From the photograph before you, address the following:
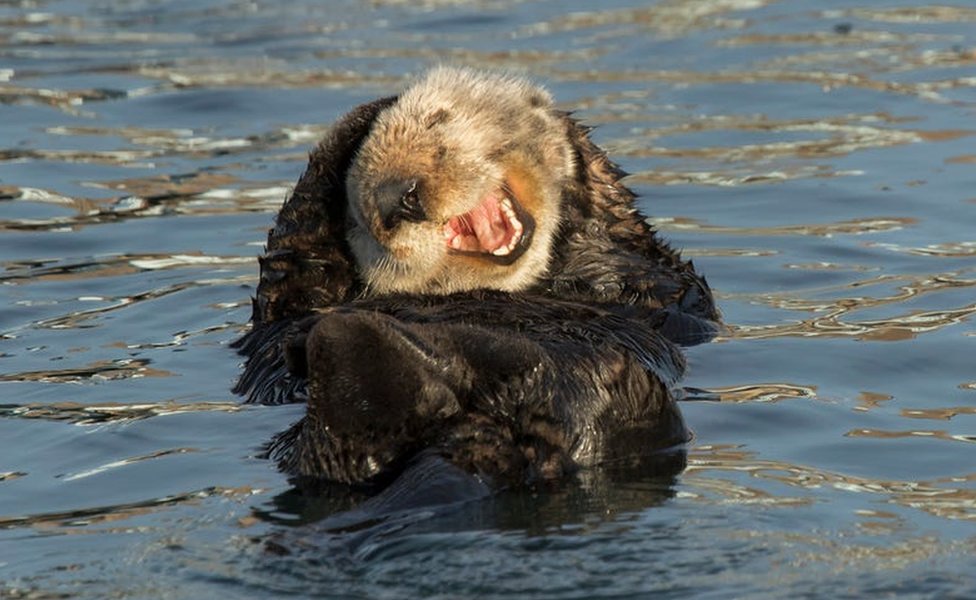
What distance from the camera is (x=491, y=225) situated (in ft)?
14.3

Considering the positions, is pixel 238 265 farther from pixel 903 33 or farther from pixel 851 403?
pixel 903 33

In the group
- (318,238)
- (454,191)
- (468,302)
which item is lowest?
(468,302)

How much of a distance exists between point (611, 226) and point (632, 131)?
369 cm

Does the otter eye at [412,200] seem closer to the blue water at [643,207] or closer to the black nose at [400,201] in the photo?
the black nose at [400,201]

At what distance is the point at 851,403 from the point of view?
4.53 m

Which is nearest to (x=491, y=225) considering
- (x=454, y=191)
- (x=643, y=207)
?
(x=454, y=191)

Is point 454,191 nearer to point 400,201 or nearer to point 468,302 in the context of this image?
point 400,201

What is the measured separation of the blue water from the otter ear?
0.33 meters

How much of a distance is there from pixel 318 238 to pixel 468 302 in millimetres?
624

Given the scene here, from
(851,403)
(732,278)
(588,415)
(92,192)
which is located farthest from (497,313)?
(92,192)

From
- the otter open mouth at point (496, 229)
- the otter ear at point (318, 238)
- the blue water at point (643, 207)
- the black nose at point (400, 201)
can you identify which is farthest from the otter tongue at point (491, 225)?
the blue water at point (643, 207)

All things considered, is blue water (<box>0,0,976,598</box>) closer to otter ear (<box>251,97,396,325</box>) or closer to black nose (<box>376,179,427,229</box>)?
otter ear (<box>251,97,396,325</box>)

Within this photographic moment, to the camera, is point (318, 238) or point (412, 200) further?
point (318, 238)

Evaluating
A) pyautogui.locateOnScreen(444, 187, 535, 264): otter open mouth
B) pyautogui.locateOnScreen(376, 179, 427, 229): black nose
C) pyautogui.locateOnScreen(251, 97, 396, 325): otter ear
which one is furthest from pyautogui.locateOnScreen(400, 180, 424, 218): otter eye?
pyautogui.locateOnScreen(251, 97, 396, 325): otter ear
